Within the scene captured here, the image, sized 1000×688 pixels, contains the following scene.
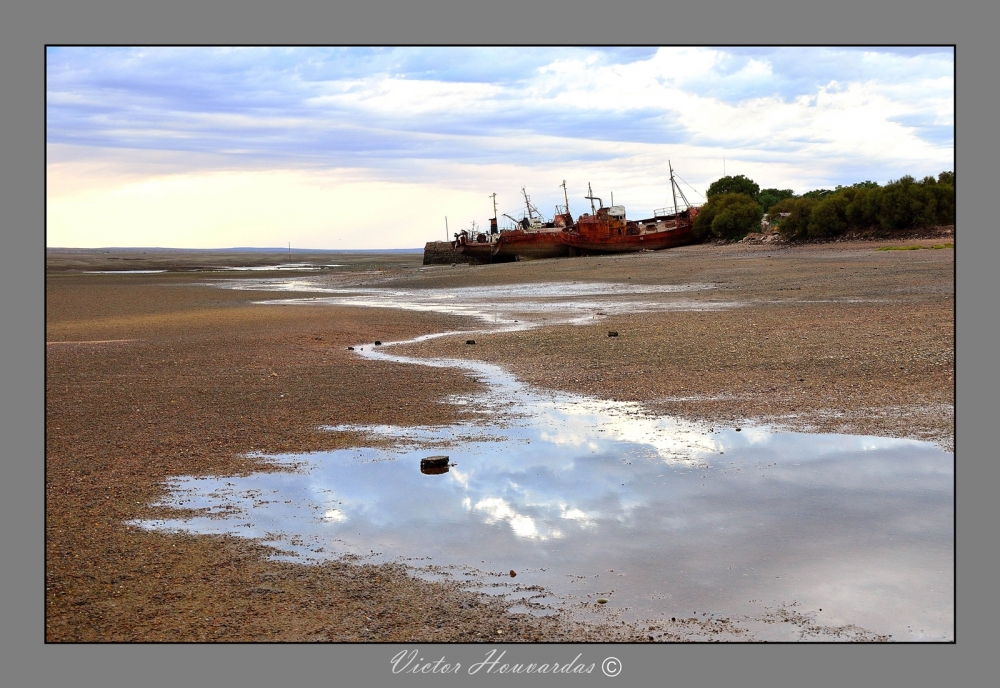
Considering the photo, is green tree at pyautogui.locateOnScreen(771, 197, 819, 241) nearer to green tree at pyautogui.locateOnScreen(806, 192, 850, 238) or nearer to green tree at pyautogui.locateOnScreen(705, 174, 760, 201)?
green tree at pyautogui.locateOnScreen(806, 192, 850, 238)

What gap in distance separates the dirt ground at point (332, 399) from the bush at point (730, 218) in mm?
38799

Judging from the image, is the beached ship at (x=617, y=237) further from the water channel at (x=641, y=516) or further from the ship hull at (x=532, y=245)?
the water channel at (x=641, y=516)

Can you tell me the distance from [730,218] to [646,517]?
200ft

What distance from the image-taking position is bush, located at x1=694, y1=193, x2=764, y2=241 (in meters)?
64.2

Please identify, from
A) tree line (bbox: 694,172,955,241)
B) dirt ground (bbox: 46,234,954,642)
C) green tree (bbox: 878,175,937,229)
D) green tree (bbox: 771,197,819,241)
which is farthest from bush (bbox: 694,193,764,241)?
dirt ground (bbox: 46,234,954,642)

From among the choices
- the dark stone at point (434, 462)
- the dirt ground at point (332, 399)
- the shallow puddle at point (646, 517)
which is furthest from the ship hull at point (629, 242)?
the dark stone at point (434, 462)

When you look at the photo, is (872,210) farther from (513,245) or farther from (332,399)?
(332,399)

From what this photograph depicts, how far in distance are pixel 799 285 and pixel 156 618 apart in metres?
22.9

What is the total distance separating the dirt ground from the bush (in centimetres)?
3880

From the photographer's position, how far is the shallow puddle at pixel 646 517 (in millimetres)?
5117

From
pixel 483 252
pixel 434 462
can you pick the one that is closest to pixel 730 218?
pixel 483 252

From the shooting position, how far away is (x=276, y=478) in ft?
25.6

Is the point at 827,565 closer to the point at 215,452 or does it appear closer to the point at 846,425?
the point at 846,425

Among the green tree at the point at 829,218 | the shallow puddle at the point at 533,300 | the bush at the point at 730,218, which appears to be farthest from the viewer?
the bush at the point at 730,218
